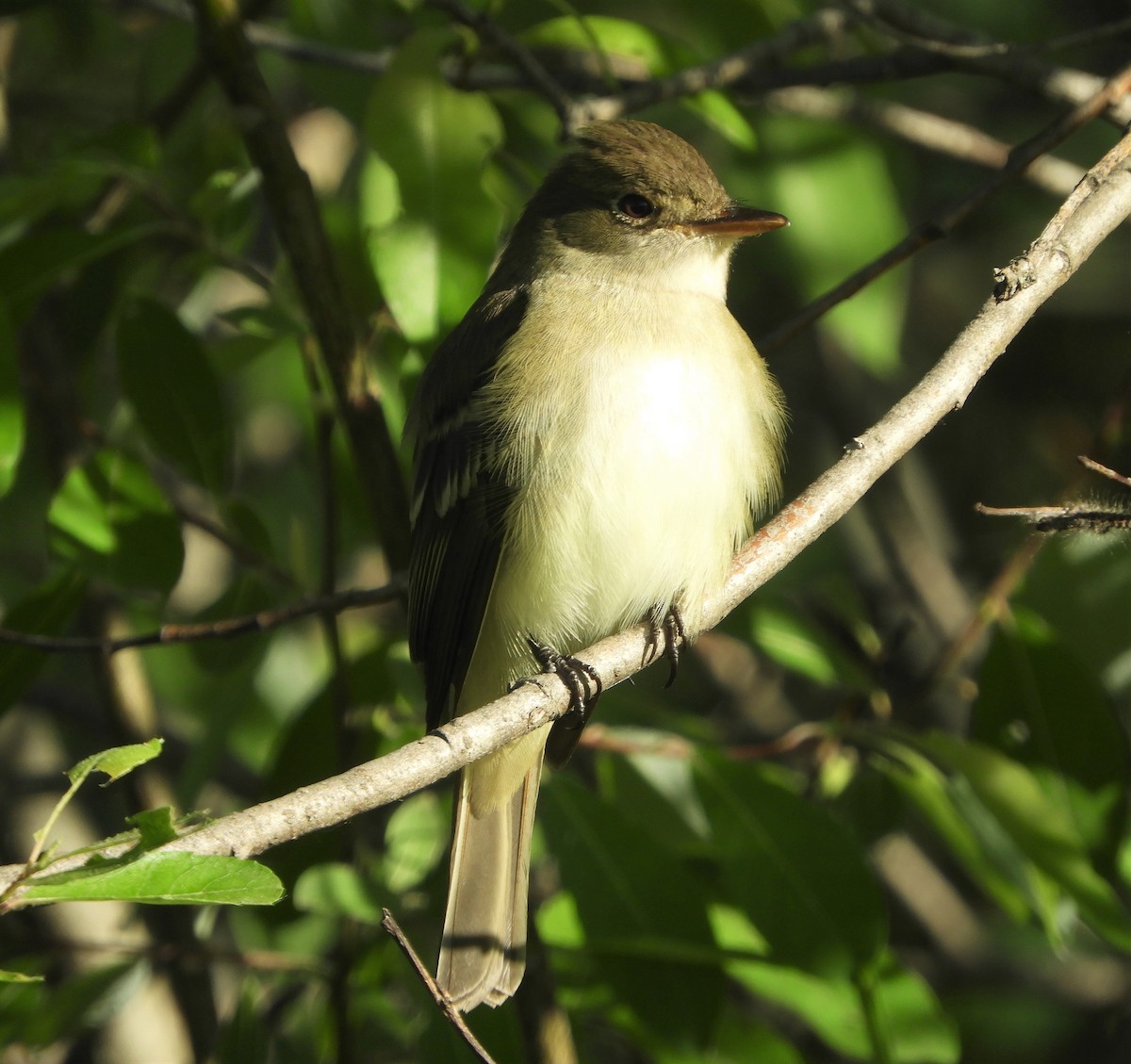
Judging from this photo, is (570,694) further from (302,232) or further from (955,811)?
(302,232)

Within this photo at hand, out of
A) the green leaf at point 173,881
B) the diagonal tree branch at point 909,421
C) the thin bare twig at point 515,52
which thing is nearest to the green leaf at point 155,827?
the green leaf at point 173,881

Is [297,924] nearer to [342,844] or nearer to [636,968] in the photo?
[342,844]

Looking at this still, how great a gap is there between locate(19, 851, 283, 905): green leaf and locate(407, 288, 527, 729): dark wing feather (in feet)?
4.46

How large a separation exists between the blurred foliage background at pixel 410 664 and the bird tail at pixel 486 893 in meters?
0.13

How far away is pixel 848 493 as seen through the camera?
2467 mm

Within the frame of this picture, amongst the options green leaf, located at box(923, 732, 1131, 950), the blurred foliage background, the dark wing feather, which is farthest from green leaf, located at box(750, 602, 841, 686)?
the dark wing feather

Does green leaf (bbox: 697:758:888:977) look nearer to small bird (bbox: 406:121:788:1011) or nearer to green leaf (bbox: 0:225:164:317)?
small bird (bbox: 406:121:788:1011)

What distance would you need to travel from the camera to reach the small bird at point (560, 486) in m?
3.03

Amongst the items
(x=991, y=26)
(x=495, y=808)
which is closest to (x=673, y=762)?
(x=495, y=808)

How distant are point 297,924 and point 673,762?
4.45ft

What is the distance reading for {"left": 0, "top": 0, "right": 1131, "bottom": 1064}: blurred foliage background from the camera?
292 cm

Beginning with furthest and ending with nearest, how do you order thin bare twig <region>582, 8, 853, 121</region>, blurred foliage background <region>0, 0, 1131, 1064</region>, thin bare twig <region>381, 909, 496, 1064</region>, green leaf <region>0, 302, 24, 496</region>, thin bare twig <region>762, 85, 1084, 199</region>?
thin bare twig <region>762, 85, 1084, 199</region>
thin bare twig <region>582, 8, 853, 121</region>
blurred foliage background <region>0, 0, 1131, 1064</region>
green leaf <region>0, 302, 24, 496</region>
thin bare twig <region>381, 909, 496, 1064</region>

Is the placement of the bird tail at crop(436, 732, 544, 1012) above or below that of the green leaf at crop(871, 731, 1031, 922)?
below

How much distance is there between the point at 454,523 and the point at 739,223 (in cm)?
98
